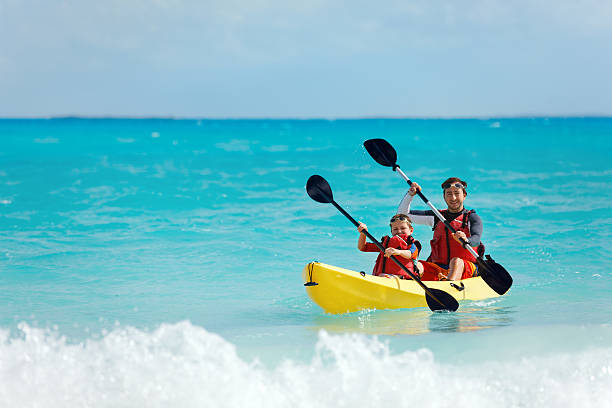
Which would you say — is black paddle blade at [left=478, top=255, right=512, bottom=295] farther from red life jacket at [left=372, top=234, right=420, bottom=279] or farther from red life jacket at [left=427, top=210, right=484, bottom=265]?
red life jacket at [left=372, top=234, right=420, bottom=279]

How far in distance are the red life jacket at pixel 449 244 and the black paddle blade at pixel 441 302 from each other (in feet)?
1.68

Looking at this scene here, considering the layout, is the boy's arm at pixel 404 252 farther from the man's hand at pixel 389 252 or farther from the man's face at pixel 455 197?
the man's face at pixel 455 197

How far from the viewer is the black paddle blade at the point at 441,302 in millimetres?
5539

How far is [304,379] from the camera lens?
4.27m

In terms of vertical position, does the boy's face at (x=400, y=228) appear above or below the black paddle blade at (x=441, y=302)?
above

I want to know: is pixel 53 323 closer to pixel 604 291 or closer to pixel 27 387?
pixel 27 387

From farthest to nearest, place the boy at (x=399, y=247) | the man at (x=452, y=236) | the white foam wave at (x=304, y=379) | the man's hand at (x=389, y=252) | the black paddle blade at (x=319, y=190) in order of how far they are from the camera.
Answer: the man at (x=452, y=236) → the black paddle blade at (x=319, y=190) → the boy at (x=399, y=247) → the man's hand at (x=389, y=252) → the white foam wave at (x=304, y=379)

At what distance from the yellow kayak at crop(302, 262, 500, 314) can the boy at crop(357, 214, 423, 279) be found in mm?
162

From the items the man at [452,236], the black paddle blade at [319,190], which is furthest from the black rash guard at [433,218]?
the black paddle blade at [319,190]

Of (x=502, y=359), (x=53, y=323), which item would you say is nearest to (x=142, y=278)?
(x=53, y=323)

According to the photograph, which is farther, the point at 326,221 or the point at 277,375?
the point at 326,221

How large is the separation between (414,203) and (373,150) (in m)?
6.56

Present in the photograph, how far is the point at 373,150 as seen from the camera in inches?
247

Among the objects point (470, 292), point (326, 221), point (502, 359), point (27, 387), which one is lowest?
point (27, 387)
